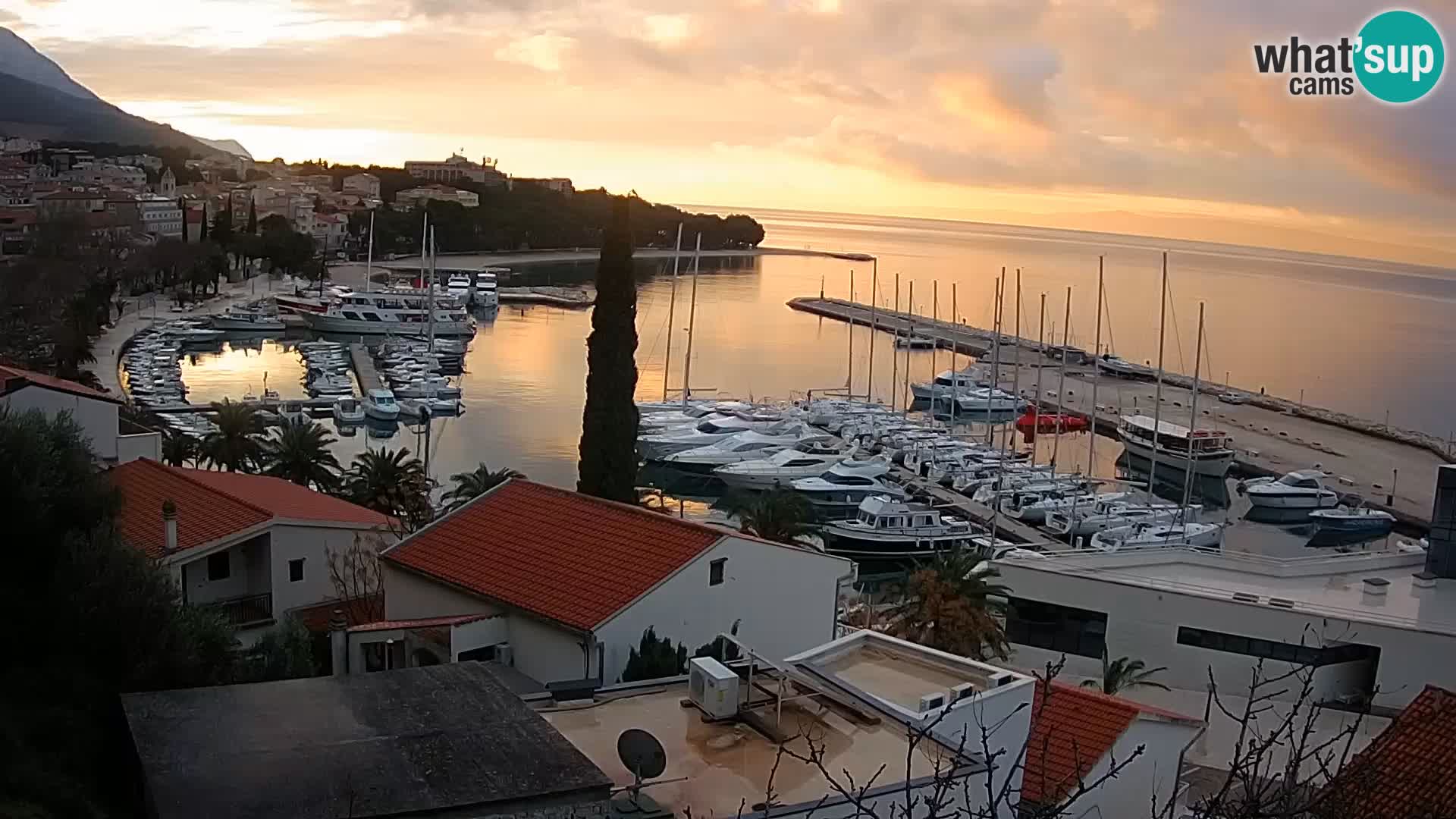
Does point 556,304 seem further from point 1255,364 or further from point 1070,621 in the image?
point 1070,621

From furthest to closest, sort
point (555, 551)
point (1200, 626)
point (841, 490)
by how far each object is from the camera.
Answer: point (841, 490) < point (1200, 626) < point (555, 551)

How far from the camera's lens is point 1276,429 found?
148 feet

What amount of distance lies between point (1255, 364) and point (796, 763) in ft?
231

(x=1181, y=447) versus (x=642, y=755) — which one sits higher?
(x=642, y=755)

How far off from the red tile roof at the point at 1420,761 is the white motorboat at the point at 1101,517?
17289mm

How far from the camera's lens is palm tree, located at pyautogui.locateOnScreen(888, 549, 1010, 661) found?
42.8 ft

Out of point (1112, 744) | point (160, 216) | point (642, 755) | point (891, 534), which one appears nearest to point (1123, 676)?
point (1112, 744)

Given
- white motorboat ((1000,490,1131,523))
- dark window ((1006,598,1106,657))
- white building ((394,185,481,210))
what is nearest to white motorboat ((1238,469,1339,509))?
white motorboat ((1000,490,1131,523))

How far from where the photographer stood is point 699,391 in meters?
44.7

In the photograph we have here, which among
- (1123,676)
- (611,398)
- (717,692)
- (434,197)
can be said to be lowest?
(1123,676)

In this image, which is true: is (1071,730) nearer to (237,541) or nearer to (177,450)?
(237,541)

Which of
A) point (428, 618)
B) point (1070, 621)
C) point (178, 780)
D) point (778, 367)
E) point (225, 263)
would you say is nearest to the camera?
point (178, 780)

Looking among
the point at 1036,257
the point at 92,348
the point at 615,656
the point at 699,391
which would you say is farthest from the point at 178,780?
the point at 1036,257

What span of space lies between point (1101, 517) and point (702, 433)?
11.9 m
